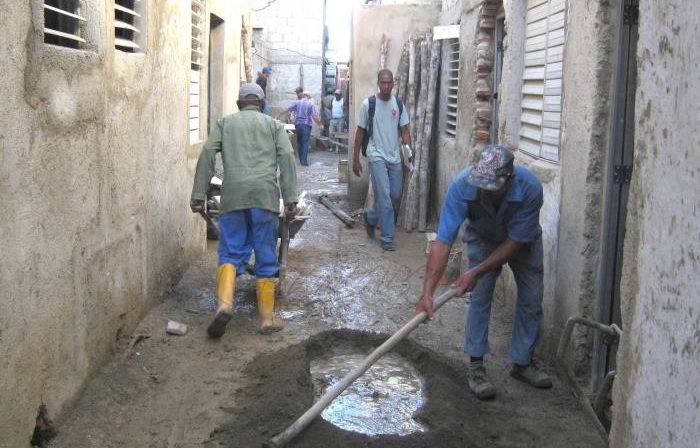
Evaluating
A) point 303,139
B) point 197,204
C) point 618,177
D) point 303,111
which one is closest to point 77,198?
point 197,204

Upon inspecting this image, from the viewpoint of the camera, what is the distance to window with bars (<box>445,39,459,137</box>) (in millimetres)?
10328

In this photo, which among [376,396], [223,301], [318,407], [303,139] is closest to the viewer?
[318,407]

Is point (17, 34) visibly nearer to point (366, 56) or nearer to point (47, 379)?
point (47, 379)

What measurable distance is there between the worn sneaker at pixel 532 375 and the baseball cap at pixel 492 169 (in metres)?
1.48

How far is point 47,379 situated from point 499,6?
239 inches

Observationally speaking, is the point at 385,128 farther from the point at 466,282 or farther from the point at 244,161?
the point at 466,282

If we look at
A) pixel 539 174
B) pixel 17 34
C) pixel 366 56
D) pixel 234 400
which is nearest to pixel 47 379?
pixel 234 400

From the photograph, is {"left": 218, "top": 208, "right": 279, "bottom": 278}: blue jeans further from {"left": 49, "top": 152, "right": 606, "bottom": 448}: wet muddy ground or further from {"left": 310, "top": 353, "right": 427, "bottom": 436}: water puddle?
{"left": 310, "top": 353, "right": 427, "bottom": 436}: water puddle

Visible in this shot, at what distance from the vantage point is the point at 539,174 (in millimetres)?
5789

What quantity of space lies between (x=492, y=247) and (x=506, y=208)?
17.6 inches

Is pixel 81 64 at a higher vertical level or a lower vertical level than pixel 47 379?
higher

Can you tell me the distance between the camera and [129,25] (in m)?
5.73

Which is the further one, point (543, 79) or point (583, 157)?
point (543, 79)

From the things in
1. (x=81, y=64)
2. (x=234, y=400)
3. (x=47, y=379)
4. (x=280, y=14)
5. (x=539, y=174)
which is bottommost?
(x=234, y=400)
